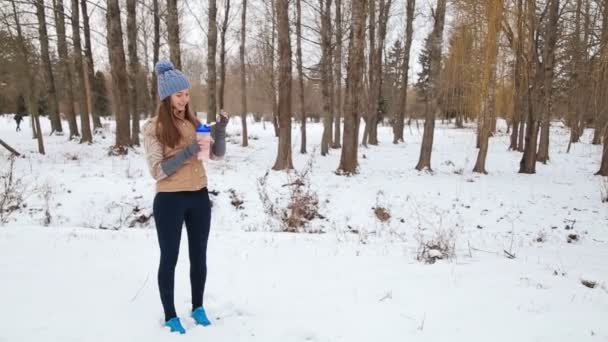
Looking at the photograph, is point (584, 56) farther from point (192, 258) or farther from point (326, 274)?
point (192, 258)

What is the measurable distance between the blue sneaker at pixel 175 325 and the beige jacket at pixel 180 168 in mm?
1034

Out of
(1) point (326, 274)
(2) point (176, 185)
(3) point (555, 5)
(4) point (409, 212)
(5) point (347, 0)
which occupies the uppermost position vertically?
(5) point (347, 0)

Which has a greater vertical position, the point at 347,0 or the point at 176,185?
the point at 347,0

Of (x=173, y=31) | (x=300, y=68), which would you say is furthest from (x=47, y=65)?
(x=300, y=68)

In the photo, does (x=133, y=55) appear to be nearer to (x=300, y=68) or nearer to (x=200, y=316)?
(x=300, y=68)

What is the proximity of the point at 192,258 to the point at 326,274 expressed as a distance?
1590 mm

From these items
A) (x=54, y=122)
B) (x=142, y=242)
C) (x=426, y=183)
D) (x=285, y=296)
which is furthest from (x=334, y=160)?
(x=54, y=122)

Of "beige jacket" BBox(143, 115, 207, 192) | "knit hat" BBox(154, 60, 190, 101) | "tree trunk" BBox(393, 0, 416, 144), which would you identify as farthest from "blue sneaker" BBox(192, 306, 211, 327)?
"tree trunk" BBox(393, 0, 416, 144)

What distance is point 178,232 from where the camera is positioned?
2586 mm

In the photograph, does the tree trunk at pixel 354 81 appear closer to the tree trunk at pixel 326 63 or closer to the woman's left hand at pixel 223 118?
the tree trunk at pixel 326 63

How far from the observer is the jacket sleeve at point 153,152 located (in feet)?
7.94

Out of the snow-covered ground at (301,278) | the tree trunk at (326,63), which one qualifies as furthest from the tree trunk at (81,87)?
the tree trunk at (326,63)

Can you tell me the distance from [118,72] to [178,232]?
11.5 meters

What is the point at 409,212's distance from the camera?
8695 millimetres
